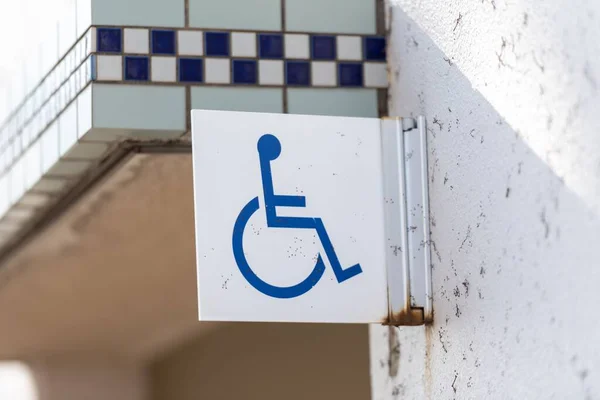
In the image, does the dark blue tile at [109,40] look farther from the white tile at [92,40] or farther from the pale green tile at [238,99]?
the pale green tile at [238,99]

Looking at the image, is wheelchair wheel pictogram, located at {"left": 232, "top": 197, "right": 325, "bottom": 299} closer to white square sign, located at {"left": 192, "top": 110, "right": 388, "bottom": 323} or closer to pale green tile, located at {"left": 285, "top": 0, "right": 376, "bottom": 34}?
white square sign, located at {"left": 192, "top": 110, "right": 388, "bottom": 323}

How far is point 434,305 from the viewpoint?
1688mm

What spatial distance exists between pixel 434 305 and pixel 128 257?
129 centimetres

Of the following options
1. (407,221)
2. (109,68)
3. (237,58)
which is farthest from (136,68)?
(407,221)

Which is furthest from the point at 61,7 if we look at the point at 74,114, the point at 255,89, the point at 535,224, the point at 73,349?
the point at 73,349

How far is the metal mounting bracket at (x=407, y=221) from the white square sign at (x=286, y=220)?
2cm

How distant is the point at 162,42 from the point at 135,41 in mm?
45

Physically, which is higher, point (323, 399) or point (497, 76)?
point (497, 76)

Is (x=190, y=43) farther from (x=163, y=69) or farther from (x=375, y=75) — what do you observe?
(x=375, y=75)

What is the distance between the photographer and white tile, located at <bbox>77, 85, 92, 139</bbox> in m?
1.77

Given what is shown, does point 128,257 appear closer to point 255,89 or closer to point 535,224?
point 255,89

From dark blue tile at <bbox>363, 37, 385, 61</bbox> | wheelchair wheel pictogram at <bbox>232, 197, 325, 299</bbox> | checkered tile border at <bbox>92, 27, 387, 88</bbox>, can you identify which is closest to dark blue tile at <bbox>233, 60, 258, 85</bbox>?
checkered tile border at <bbox>92, 27, 387, 88</bbox>

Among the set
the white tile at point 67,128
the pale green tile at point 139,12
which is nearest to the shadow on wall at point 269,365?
the white tile at point 67,128

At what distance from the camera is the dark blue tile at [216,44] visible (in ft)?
6.03
